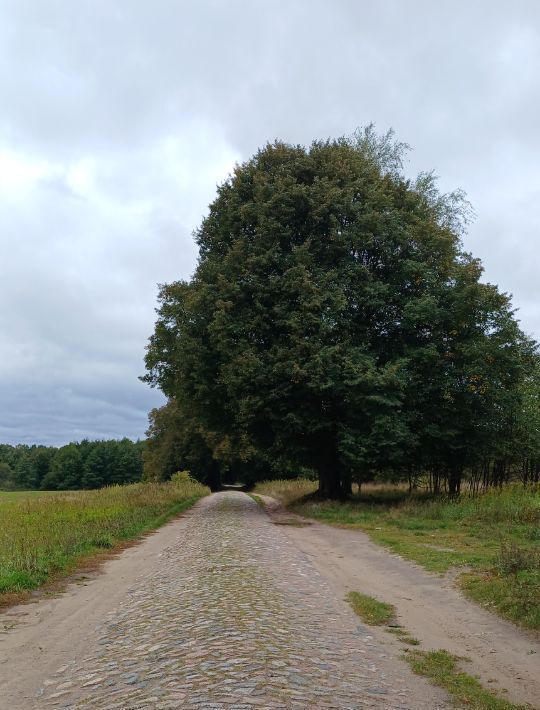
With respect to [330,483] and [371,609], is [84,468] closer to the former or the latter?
[330,483]

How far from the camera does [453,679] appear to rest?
6.14 m

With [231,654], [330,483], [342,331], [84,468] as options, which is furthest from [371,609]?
[84,468]

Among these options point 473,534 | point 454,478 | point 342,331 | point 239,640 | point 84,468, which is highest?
point 342,331

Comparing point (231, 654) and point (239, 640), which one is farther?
point (239, 640)

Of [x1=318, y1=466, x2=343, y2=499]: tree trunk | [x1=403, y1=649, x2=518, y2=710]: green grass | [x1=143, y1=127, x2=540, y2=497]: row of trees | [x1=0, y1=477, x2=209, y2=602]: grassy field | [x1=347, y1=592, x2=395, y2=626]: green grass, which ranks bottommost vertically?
[x1=0, y1=477, x2=209, y2=602]: grassy field

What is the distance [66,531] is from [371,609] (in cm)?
1150

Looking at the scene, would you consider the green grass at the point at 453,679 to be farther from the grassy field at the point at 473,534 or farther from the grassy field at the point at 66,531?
the grassy field at the point at 66,531

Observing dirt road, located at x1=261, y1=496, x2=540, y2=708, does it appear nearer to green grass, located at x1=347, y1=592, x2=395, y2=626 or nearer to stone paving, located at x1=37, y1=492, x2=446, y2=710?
green grass, located at x1=347, y1=592, x2=395, y2=626

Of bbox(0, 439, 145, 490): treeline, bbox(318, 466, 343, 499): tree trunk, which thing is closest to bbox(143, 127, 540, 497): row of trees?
bbox(318, 466, 343, 499): tree trunk

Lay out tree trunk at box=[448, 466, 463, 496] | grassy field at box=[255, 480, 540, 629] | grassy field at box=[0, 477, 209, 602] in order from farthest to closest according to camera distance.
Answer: tree trunk at box=[448, 466, 463, 496] → grassy field at box=[0, 477, 209, 602] → grassy field at box=[255, 480, 540, 629]

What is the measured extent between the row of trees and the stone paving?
1225cm

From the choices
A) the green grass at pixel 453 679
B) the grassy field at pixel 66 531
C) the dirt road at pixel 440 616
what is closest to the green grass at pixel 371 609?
the dirt road at pixel 440 616

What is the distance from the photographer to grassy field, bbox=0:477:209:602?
1158cm

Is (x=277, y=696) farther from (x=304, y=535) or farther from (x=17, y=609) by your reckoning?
(x=304, y=535)
